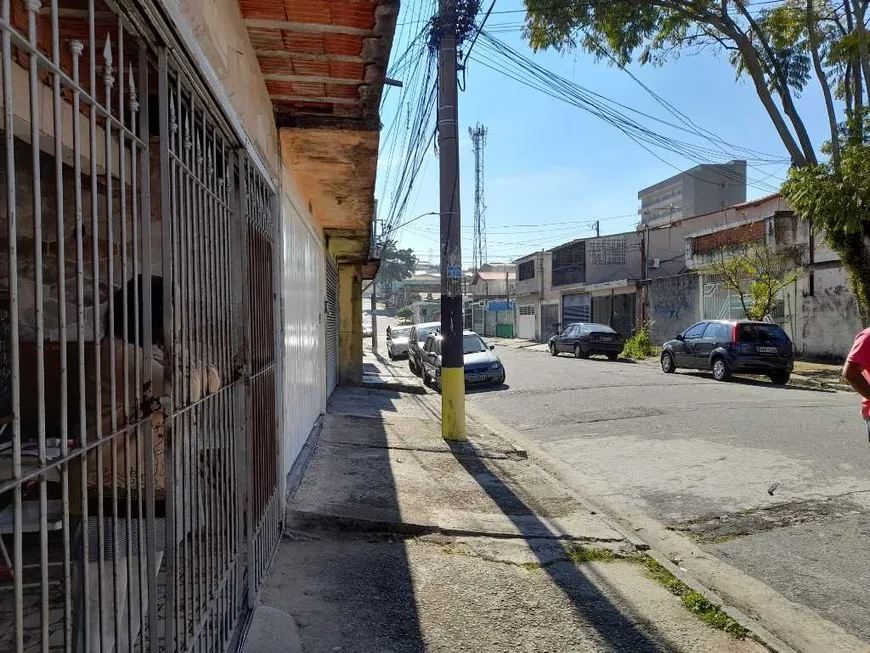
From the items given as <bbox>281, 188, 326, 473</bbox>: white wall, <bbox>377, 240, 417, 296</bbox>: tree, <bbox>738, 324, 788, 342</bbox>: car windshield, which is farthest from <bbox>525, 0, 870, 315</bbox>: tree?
<bbox>377, 240, 417, 296</bbox>: tree

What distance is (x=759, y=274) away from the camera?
18.3 meters

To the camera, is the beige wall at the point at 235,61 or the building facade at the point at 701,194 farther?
the building facade at the point at 701,194

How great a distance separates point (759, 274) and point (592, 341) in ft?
20.0

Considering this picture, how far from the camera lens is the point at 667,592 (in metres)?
3.73

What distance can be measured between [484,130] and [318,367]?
3727 centimetres

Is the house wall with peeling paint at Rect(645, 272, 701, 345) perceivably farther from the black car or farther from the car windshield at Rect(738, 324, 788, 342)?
the car windshield at Rect(738, 324, 788, 342)

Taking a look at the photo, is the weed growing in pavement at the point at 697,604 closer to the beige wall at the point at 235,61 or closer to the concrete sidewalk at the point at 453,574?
the concrete sidewalk at the point at 453,574

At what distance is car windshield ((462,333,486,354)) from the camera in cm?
1491

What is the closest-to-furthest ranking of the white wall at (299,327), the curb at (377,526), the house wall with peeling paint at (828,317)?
the curb at (377,526)
the white wall at (299,327)
the house wall with peeling paint at (828,317)

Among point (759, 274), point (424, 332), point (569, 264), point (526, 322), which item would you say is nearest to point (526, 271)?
point (526, 322)

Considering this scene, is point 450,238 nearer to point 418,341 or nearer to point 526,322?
point 418,341

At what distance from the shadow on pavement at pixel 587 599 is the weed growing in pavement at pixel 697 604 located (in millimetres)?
389

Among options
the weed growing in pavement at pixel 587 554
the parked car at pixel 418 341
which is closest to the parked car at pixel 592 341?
the parked car at pixel 418 341

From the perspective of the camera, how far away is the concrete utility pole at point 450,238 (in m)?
7.89
